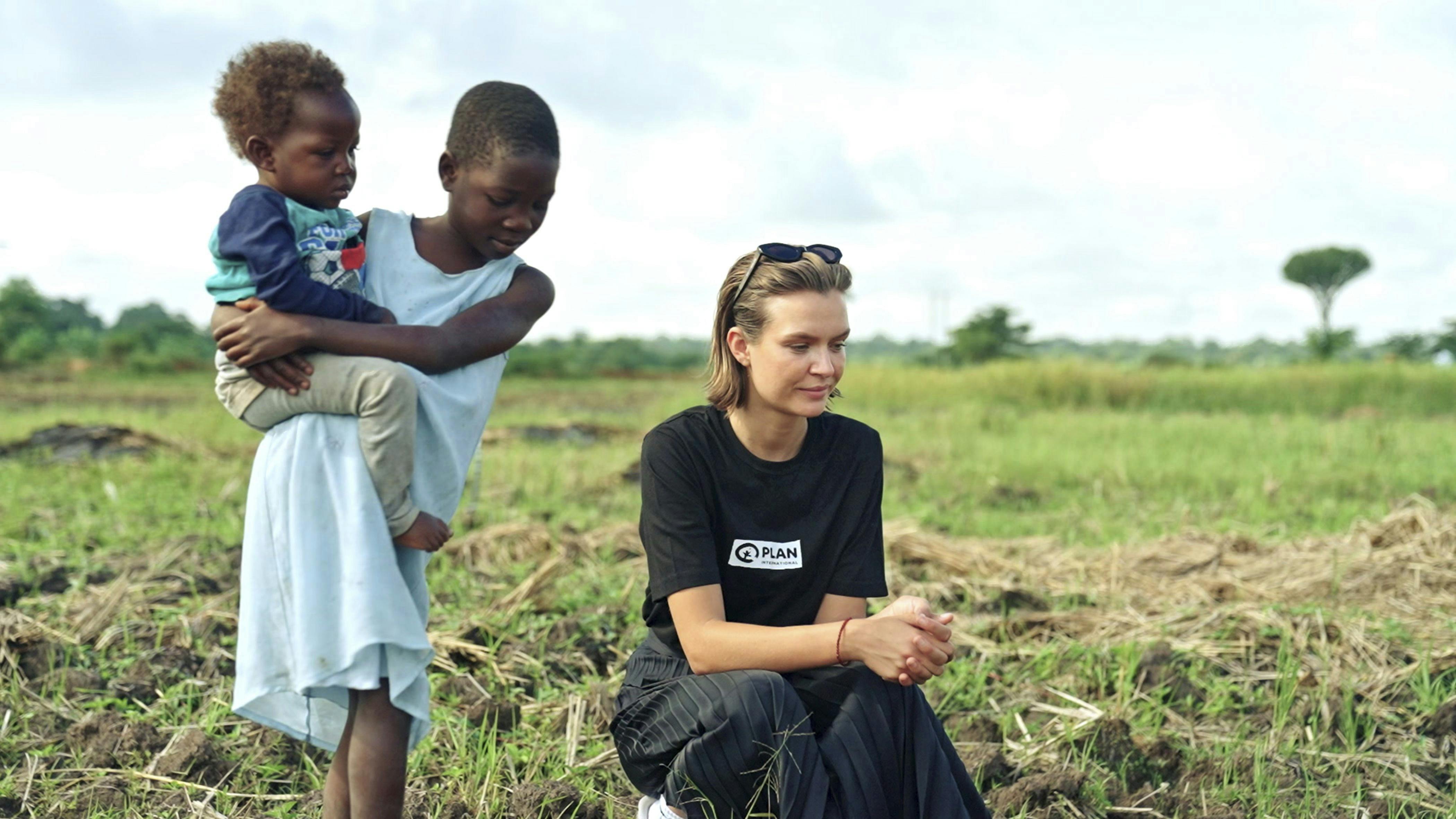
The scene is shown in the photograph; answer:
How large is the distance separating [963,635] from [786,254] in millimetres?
2099

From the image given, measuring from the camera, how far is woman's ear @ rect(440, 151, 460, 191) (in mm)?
2227

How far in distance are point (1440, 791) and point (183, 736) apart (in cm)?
325

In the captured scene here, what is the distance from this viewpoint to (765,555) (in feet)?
8.28

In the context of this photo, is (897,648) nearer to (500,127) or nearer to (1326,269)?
(500,127)

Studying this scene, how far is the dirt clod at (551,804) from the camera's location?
9.26 feet

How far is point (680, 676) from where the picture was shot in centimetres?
249

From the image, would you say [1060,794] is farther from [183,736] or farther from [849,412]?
[849,412]

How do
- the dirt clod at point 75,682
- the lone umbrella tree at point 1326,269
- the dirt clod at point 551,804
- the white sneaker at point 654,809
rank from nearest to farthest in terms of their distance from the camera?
the white sneaker at point 654,809 < the dirt clod at point 551,804 < the dirt clod at point 75,682 < the lone umbrella tree at point 1326,269

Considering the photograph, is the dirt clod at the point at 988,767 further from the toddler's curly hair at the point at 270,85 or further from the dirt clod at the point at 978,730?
the toddler's curly hair at the point at 270,85

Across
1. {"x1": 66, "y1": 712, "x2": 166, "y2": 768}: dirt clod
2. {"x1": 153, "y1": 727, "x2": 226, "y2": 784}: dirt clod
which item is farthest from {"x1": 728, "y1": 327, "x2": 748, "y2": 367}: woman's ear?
{"x1": 66, "y1": 712, "x2": 166, "y2": 768}: dirt clod

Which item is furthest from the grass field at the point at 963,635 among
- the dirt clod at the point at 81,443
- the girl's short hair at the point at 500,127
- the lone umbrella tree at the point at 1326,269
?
the lone umbrella tree at the point at 1326,269

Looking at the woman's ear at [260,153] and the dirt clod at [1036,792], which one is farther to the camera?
the dirt clod at [1036,792]

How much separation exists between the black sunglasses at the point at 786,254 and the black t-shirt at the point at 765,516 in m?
0.31

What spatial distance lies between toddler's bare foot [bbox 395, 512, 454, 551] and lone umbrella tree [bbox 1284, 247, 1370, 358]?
43.8 metres
